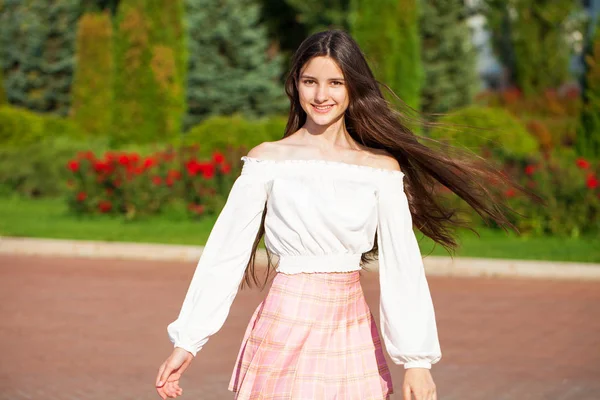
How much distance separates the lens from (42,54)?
41531mm

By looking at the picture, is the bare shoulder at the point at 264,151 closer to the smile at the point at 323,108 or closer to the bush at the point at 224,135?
the smile at the point at 323,108

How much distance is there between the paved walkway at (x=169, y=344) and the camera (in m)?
7.04

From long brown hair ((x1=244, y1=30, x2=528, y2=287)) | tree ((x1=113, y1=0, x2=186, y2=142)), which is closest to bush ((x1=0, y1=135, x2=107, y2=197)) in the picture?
tree ((x1=113, y1=0, x2=186, y2=142))

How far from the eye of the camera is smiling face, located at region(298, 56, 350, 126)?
3.58 m

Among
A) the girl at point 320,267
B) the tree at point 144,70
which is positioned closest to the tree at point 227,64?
the tree at point 144,70

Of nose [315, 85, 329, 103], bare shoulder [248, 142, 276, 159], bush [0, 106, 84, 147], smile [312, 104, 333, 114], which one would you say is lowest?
bush [0, 106, 84, 147]

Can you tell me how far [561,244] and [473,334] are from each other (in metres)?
5.59

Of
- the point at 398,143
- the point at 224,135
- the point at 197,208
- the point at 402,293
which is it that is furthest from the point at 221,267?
the point at 224,135

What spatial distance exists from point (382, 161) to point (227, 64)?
30409 mm

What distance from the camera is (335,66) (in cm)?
357

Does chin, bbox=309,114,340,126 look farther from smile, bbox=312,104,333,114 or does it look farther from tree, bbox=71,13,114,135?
tree, bbox=71,13,114,135

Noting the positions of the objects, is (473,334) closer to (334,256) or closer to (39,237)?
(334,256)

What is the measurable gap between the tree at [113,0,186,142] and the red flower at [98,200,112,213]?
264 inches

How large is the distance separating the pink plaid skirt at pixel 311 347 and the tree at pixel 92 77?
1233 inches
